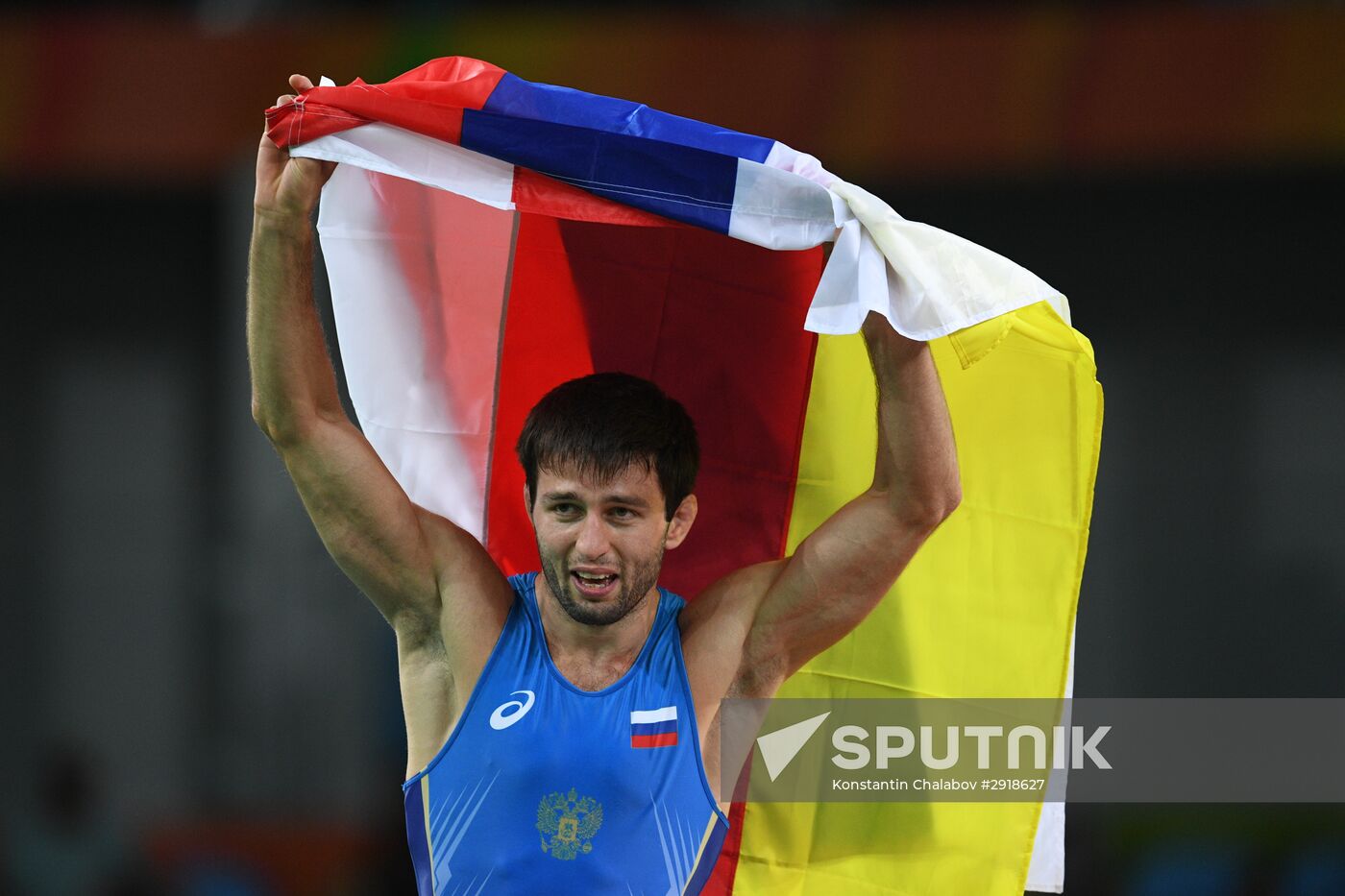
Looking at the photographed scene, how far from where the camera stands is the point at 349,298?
3.70m

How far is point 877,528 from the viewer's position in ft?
10.8

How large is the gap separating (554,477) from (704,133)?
2.39ft

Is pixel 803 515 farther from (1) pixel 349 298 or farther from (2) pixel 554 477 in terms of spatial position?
(1) pixel 349 298

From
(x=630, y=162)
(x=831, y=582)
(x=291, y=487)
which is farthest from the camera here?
(x=291, y=487)

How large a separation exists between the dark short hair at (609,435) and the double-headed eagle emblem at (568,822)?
0.60 metres

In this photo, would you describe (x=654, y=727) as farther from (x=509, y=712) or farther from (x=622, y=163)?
(x=622, y=163)

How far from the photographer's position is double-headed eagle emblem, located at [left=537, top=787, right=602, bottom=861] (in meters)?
3.23

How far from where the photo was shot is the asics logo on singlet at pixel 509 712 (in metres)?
3.27

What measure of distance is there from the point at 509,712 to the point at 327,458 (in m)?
0.62

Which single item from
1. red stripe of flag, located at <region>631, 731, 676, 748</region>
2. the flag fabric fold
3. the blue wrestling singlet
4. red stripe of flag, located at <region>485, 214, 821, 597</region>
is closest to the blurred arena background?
red stripe of flag, located at <region>485, 214, 821, 597</region>

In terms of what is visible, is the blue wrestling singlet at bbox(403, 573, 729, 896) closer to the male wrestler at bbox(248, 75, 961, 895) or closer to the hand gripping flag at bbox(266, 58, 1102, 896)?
the male wrestler at bbox(248, 75, 961, 895)

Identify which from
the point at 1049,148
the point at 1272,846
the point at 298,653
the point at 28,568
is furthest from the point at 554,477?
the point at 28,568

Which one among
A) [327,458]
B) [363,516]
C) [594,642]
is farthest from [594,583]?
[327,458]

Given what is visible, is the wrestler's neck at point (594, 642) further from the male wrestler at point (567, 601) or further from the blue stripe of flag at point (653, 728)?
the blue stripe of flag at point (653, 728)
